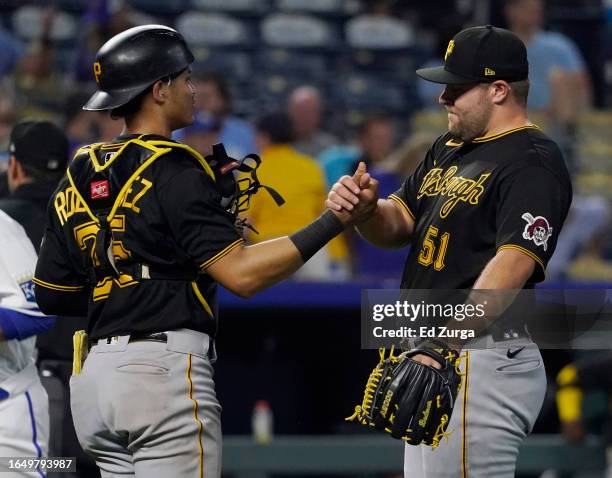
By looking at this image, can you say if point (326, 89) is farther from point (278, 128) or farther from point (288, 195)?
point (288, 195)

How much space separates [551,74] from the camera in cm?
907

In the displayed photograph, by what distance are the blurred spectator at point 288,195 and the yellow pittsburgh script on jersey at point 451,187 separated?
3.18m

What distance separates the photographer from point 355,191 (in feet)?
11.7

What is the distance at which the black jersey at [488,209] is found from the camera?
3540mm

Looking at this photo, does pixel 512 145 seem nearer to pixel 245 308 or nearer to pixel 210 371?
pixel 210 371

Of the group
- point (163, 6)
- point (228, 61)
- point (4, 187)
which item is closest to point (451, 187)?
point (4, 187)

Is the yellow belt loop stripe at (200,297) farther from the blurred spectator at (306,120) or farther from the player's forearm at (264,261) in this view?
the blurred spectator at (306,120)

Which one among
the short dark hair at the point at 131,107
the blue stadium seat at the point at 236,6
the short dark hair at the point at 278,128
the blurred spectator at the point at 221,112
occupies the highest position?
the blue stadium seat at the point at 236,6

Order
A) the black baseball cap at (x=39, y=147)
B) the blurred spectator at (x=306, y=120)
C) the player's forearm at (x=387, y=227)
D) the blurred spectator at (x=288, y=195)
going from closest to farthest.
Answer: the player's forearm at (x=387, y=227)
the black baseball cap at (x=39, y=147)
the blurred spectator at (x=288, y=195)
the blurred spectator at (x=306, y=120)

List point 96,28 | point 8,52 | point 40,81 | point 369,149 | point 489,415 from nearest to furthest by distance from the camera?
point 489,415, point 369,149, point 96,28, point 8,52, point 40,81

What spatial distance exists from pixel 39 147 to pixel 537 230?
2035 mm

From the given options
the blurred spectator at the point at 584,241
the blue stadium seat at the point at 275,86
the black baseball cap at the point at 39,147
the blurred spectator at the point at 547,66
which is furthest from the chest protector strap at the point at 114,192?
the blue stadium seat at the point at 275,86

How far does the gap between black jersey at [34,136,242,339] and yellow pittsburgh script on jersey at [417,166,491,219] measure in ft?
2.47

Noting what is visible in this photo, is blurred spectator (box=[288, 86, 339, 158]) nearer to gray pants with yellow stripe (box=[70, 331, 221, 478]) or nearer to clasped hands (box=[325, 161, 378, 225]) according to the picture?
clasped hands (box=[325, 161, 378, 225])
